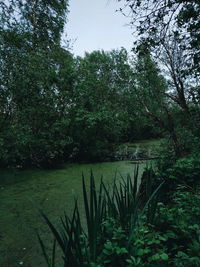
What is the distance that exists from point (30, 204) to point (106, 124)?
4425 millimetres

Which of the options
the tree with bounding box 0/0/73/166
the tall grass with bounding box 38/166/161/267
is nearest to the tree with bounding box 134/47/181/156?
the tree with bounding box 0/0/73/166

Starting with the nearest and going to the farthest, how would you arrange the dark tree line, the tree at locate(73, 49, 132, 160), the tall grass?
the tall grass, the dark tree line, the tree at locate(73, 49, 132, 160)

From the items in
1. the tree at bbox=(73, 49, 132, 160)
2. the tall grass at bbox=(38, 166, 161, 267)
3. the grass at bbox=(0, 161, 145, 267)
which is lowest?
the grass at bbox=(0, 161, 145, 267)

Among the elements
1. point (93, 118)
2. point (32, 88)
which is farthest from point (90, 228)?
point (93, 118)

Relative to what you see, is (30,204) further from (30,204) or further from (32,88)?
(32,88)

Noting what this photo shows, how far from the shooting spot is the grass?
1.73 meters

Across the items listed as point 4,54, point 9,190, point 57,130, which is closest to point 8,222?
point 9,190

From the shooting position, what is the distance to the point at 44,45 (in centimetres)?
523

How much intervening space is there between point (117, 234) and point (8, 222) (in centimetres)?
203

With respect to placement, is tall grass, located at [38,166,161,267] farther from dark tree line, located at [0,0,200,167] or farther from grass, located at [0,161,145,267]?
dark tree line, located at [0,0,200,167]

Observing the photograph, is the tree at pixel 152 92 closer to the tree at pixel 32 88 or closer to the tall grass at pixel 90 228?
the tree at pixel 32 88

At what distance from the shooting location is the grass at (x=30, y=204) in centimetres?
173

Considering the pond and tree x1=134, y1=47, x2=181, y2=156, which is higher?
tree x1=134, y1=47, x2=181, y2=156

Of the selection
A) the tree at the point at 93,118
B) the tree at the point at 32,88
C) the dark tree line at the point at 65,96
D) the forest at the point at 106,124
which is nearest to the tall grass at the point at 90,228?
the forest at the point at 106,124
